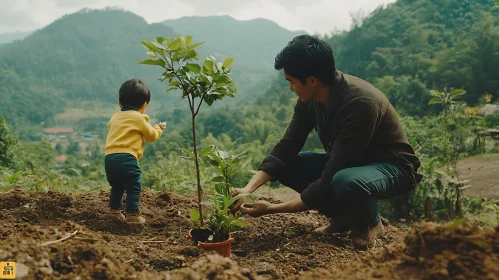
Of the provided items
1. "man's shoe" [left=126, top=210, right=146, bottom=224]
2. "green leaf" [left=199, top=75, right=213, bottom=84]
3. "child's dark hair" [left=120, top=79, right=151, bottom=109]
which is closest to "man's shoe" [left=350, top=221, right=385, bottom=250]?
"green leaf" [left=199, top=75, right=213, bottom=84]

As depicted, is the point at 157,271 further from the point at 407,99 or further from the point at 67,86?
the point at 67,86

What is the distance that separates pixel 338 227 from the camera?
2.72 metres

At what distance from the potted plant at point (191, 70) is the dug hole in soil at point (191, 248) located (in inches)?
25.8

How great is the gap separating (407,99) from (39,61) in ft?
369

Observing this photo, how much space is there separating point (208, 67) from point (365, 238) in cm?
146

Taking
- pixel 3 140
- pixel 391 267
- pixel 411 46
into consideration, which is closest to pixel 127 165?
pixel 391 267

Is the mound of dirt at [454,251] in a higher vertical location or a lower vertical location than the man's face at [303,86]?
lower

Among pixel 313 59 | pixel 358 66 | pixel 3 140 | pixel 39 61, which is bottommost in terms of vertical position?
pixel 3 140

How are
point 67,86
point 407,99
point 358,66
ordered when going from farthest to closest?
point 67,86 → point 358,66 → point 407,99

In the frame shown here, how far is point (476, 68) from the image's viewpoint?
22.7 meters

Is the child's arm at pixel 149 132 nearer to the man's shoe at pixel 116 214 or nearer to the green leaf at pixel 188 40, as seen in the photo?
the man's shoe at pixel 116 214

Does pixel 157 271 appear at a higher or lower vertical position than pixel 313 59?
lower

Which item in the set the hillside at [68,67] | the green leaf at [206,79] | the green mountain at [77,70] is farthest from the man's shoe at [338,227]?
the hillside at [68,67]

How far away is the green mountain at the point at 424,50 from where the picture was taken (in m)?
22.7
